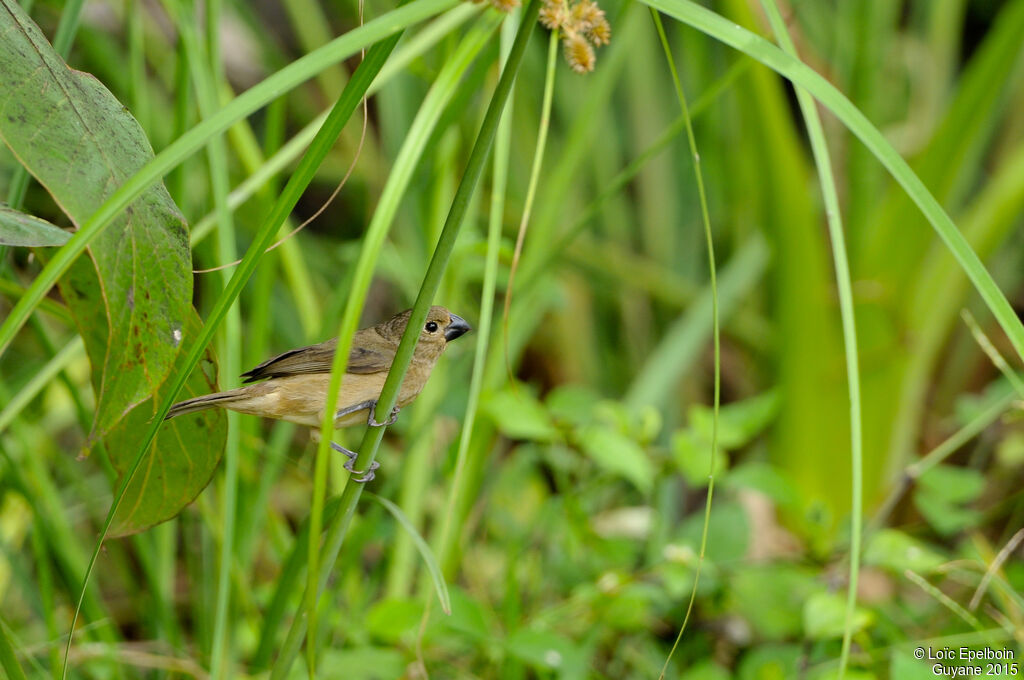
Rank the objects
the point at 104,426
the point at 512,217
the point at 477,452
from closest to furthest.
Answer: the point at 104,426 < the point at 477,452 < the point at 512,217

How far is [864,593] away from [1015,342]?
1.77 m

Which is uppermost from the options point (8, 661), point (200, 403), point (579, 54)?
point (579, 54)

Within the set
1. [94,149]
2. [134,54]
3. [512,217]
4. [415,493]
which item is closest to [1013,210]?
[512,217]

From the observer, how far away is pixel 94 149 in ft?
2.79

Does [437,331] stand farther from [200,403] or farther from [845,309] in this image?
[845,309]

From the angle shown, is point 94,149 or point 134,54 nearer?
point 94,149

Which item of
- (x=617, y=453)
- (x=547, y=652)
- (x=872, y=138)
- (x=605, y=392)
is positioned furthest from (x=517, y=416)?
(x=605, y=392)

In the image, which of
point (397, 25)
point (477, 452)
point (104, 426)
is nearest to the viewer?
point (397, 25)

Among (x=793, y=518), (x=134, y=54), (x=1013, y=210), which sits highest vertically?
(x=134, y=54)

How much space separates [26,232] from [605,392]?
248cm

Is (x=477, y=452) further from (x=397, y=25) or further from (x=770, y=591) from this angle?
(x=397, y=25)

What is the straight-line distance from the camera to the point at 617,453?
171 centimetres

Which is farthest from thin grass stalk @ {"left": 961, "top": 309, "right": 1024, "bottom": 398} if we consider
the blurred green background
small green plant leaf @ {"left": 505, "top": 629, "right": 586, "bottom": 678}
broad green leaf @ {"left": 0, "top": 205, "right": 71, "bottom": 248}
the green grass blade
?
broad green leaf @ {"left": 0, "top": 205, "right": 71, "bottom": 248}

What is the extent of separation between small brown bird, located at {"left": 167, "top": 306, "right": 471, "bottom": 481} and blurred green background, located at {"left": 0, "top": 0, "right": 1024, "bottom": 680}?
190mm
